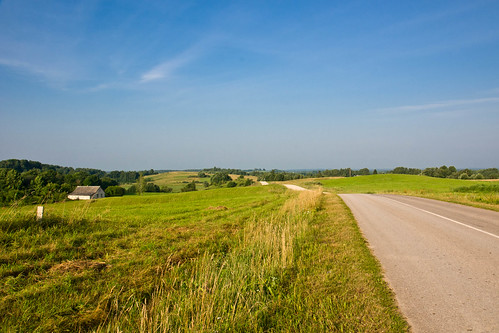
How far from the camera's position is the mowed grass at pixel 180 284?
3.94 m

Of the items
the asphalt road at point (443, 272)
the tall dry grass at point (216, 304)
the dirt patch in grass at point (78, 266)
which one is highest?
the asphalt road at point (443, 272)

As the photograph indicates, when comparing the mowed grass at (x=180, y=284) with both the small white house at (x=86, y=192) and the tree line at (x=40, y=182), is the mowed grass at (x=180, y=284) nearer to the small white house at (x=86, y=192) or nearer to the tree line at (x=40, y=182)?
the tree line at (x=40, y=182)

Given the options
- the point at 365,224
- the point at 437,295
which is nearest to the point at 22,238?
the point at 437,295

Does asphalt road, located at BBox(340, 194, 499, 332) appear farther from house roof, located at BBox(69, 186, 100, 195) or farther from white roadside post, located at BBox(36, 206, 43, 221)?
house roof, located at BBox(69, 186, 100, 195)

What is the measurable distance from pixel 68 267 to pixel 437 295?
318 inches

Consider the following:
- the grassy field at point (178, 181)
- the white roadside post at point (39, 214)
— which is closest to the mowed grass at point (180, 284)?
the white roadside post at point (39, 214)

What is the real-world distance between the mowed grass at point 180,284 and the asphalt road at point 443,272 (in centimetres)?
41

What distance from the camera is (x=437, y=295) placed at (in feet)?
15.0

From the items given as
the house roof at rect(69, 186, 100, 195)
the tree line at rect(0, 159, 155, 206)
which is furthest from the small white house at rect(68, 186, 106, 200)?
the tree line at rect(0, 159, 155, 206)

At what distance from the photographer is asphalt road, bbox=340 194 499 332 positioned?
3867mm

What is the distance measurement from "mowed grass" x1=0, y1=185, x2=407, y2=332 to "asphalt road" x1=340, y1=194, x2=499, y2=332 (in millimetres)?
407

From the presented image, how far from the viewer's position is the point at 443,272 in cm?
561

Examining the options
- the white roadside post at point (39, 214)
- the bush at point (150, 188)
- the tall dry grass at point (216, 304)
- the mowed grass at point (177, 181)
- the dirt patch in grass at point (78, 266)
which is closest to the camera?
the tall dry grass at point (216, 304)

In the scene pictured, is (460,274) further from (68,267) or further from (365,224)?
(68,267)
